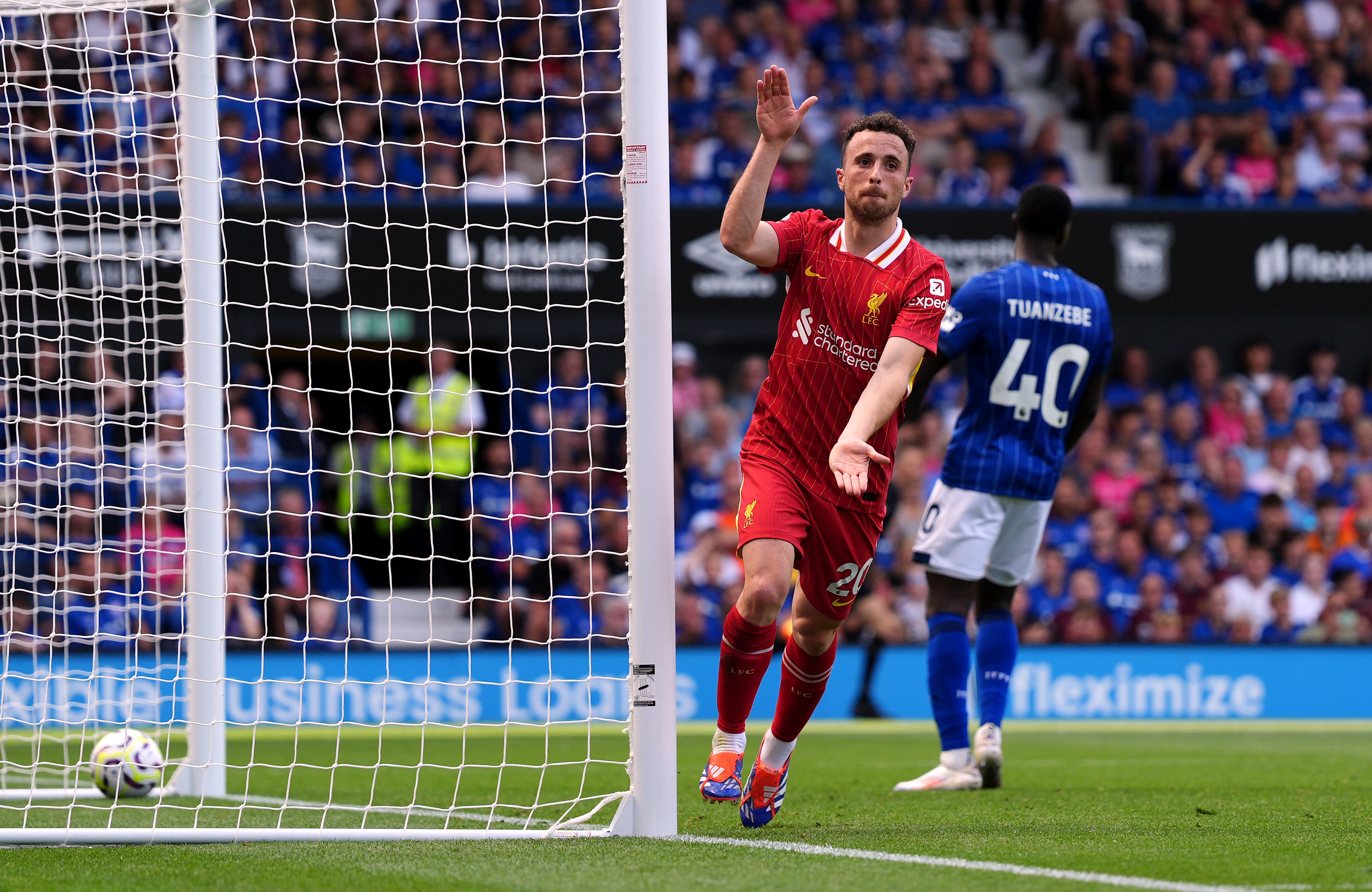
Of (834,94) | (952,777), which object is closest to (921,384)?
(952,777)

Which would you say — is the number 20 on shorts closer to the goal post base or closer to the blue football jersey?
the goal post base

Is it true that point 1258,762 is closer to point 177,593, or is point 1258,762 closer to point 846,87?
point 177,593

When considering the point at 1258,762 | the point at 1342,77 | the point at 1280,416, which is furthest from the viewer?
the point at 1342,77

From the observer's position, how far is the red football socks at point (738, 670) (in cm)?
493

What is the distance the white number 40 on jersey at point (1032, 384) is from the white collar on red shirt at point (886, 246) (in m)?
1.41

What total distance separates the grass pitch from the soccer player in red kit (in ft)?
1.23

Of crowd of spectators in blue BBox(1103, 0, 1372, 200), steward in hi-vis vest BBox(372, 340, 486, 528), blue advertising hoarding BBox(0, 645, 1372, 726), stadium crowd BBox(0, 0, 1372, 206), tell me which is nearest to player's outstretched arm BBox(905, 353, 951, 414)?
blue advertising hoarding BBox(0, 645, 1372, 726)

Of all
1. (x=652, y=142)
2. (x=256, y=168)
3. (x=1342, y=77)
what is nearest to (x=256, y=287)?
(x=256, y=168)

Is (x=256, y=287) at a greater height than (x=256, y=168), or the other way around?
(x=256, y=168)

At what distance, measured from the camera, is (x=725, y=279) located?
14070 millimetres

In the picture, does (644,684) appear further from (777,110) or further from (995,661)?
(995,661)

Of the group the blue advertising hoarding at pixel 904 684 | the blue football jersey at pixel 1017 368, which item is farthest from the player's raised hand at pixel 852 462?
the blue advertising hoarding at pixel 904 684

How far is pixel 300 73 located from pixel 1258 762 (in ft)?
30.7

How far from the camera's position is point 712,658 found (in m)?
11.4
